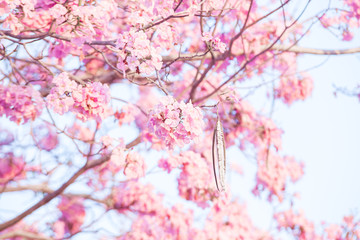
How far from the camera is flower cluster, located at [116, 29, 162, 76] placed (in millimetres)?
2400

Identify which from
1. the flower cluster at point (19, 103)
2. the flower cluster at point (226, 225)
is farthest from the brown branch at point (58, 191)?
the flower cluster at point (226, 225)

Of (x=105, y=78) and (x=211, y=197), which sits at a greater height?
(x=105, y=78)

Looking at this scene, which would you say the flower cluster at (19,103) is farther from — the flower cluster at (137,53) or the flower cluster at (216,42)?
the flower cluster at (216,42)

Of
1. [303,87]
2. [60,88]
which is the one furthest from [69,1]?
[303,87]

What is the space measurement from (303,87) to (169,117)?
14.4ft

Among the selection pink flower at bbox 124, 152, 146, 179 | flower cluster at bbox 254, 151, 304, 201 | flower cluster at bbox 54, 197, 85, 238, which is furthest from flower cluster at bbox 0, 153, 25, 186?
flower cluster at bbox 254, 151, 304, 201

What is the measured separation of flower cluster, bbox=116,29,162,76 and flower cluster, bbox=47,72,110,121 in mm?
287

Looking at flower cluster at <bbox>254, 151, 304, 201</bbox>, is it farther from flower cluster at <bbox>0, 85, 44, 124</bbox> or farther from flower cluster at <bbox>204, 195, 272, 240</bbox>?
flower cluster at <bbox>0, 85, 44, 124</bbox>

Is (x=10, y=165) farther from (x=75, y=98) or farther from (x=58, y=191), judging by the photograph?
(x=75, y=98)

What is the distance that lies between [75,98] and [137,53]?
52 cm

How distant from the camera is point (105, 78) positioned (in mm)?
4270

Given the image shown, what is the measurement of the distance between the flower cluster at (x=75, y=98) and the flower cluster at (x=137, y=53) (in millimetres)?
287

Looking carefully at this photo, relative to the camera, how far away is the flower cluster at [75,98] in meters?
2.57

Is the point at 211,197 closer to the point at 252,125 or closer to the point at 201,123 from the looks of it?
the point at 252,125
